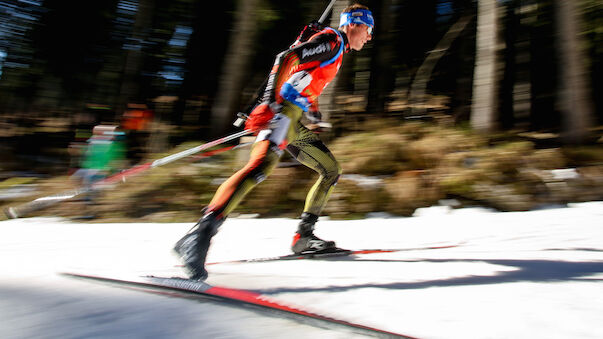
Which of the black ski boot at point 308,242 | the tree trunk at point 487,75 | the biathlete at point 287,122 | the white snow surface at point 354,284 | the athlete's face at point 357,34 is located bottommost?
the white snow surface at point 354,284

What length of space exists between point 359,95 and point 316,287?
15.7 ft

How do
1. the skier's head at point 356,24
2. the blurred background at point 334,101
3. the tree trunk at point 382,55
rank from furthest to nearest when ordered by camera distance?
1. the tree trunk at point 382,55
2. the blurred background at point 334,101
3. the skier's head at point 356,24

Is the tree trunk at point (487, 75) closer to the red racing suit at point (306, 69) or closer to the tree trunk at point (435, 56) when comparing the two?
the tree trunk at point (435, 56)

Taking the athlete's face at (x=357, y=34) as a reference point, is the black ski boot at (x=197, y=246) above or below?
below

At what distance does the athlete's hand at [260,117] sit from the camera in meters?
2.38

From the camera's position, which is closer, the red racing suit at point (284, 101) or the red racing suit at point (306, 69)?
the red racing suit at point (284, 101)

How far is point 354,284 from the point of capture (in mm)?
2277

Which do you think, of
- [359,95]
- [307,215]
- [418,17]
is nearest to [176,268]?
[307,215]

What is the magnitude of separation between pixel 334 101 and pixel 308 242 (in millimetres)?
3425

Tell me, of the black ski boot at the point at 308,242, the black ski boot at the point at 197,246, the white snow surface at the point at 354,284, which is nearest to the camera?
the white snow surface at the point at 354,284

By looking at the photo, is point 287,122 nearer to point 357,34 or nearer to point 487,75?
point 357,34

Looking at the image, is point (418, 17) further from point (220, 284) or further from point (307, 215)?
point (220, 284)

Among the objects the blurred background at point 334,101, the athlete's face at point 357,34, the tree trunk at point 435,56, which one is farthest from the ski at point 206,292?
the tree trunk at point 435,56

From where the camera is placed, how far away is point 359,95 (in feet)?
21.7
